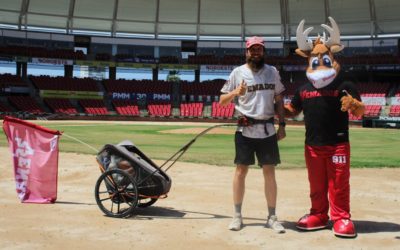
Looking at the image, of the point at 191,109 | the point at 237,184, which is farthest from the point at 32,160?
the point at 191,109

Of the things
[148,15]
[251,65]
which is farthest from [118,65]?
[251,65]

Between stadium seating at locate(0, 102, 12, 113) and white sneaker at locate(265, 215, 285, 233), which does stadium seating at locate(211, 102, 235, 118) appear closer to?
stadium seating at locate(0, 102, 12, 113)

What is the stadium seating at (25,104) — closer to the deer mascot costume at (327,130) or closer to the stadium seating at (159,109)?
the stadium seating at (159,109)

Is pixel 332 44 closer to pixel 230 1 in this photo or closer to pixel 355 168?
pixel 355 168

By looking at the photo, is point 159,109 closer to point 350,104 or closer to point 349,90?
point 349,90

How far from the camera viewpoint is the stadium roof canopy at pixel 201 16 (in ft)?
164

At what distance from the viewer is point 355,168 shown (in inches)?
424

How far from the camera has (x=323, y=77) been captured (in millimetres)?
5281

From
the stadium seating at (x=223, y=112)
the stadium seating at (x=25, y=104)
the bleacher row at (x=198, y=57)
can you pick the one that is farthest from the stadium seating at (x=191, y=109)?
the stadium seating at (x=25, y=104)

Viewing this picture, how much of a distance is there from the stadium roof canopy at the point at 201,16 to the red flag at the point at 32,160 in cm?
4671

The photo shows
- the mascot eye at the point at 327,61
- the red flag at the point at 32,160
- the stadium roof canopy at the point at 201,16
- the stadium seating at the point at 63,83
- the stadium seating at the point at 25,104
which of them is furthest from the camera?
the stadium seating at the point at 63,83

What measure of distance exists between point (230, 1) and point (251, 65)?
47.5 metres

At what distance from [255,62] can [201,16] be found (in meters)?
50.1

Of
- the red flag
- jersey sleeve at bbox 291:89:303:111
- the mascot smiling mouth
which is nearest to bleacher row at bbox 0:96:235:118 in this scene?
the red flag
